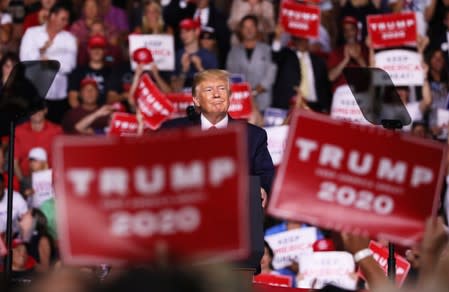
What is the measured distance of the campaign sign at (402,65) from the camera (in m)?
11.9

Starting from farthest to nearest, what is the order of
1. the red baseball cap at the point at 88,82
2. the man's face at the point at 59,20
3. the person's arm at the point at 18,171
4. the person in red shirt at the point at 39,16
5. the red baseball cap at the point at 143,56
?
the person in red shirt at the point at 39,16 → the man's face at the point at 59,20 → the red baseball cap at the point at 88,82 → the red baseball cap at the point at 143,56 → the person's arm at the point at 18,171

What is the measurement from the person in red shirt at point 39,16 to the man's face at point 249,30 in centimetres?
178

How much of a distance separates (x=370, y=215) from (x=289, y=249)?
18.3 feet

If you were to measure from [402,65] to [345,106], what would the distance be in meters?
0.64

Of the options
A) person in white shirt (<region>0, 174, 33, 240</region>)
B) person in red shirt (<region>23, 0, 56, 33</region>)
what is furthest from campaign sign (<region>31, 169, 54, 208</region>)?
person in red shirt (<region>23, 0, 56, 33</region>)

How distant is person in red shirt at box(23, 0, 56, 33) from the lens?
12984mm

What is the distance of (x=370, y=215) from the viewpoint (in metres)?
4.61

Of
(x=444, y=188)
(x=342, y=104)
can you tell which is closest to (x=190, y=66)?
(x=342, y=104)

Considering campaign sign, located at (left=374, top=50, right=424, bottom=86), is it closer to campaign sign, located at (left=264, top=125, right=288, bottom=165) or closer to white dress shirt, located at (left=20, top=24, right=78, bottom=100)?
campaign sign, located at (left=264, top=125, right=288, bottom=165)

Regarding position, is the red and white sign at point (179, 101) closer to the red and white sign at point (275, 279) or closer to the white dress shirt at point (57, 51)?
the white dress shirt at point (57, 51)

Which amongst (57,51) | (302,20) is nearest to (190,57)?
(302,20)

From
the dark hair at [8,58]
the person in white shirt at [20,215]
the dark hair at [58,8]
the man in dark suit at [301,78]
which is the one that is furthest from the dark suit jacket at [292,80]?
the person in white shirt at [20,215]

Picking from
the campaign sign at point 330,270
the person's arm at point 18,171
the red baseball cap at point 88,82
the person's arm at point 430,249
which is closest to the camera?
the person's arm at point 430,249

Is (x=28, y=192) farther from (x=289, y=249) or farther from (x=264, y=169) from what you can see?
(x=264, y=169)
